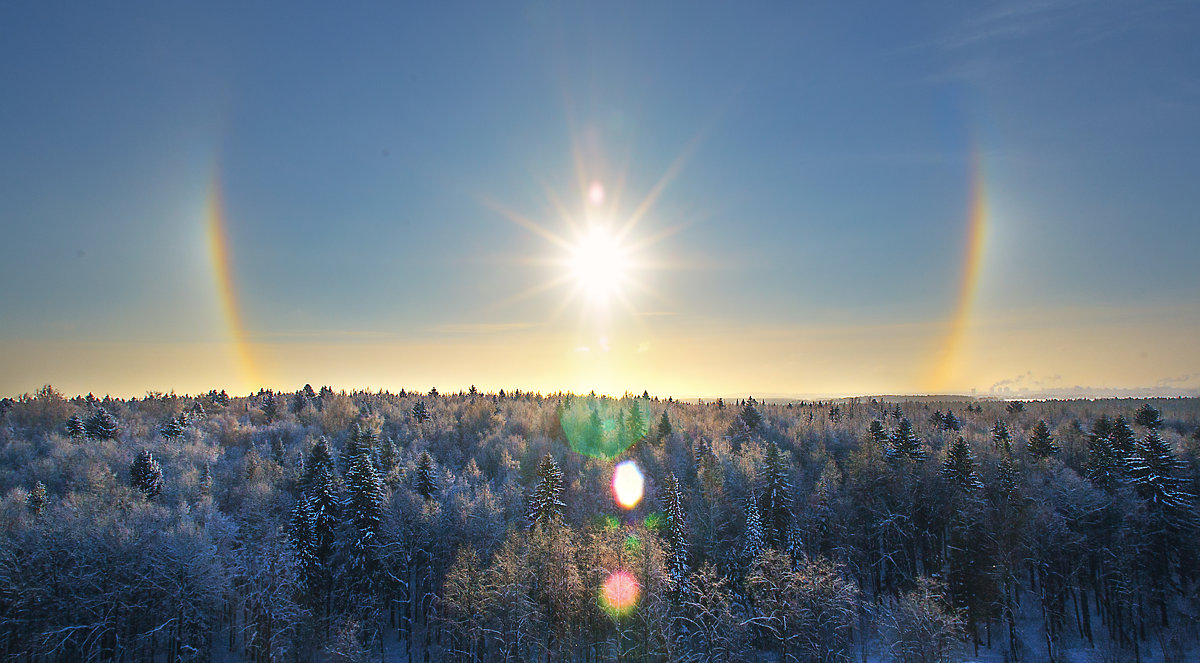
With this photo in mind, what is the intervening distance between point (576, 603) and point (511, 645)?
5.94 m

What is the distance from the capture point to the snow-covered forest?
1901 inches

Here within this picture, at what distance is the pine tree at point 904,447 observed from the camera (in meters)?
75.5

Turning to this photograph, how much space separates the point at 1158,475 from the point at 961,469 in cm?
1678

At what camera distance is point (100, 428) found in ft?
348

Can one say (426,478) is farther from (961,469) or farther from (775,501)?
(961,469)

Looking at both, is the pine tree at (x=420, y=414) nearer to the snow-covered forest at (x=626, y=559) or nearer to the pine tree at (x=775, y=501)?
the snow-covered forest at (x=626, y=559)

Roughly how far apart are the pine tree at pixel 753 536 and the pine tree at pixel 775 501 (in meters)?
0.94

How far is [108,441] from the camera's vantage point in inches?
3895

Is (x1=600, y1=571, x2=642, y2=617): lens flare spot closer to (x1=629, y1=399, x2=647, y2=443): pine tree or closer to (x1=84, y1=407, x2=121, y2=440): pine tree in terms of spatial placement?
(x1=629, y1=399, x2=647, y2=443): pine tree

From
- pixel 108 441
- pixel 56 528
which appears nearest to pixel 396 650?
pixel 56 528

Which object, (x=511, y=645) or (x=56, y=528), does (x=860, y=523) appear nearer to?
(x=511, y=645)

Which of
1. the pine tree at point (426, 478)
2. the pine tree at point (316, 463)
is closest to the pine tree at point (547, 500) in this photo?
the pine tree at point (426, 478)

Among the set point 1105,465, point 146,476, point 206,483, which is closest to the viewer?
point 1105,465

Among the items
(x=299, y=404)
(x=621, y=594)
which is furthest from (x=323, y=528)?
(x=299, y=404)
